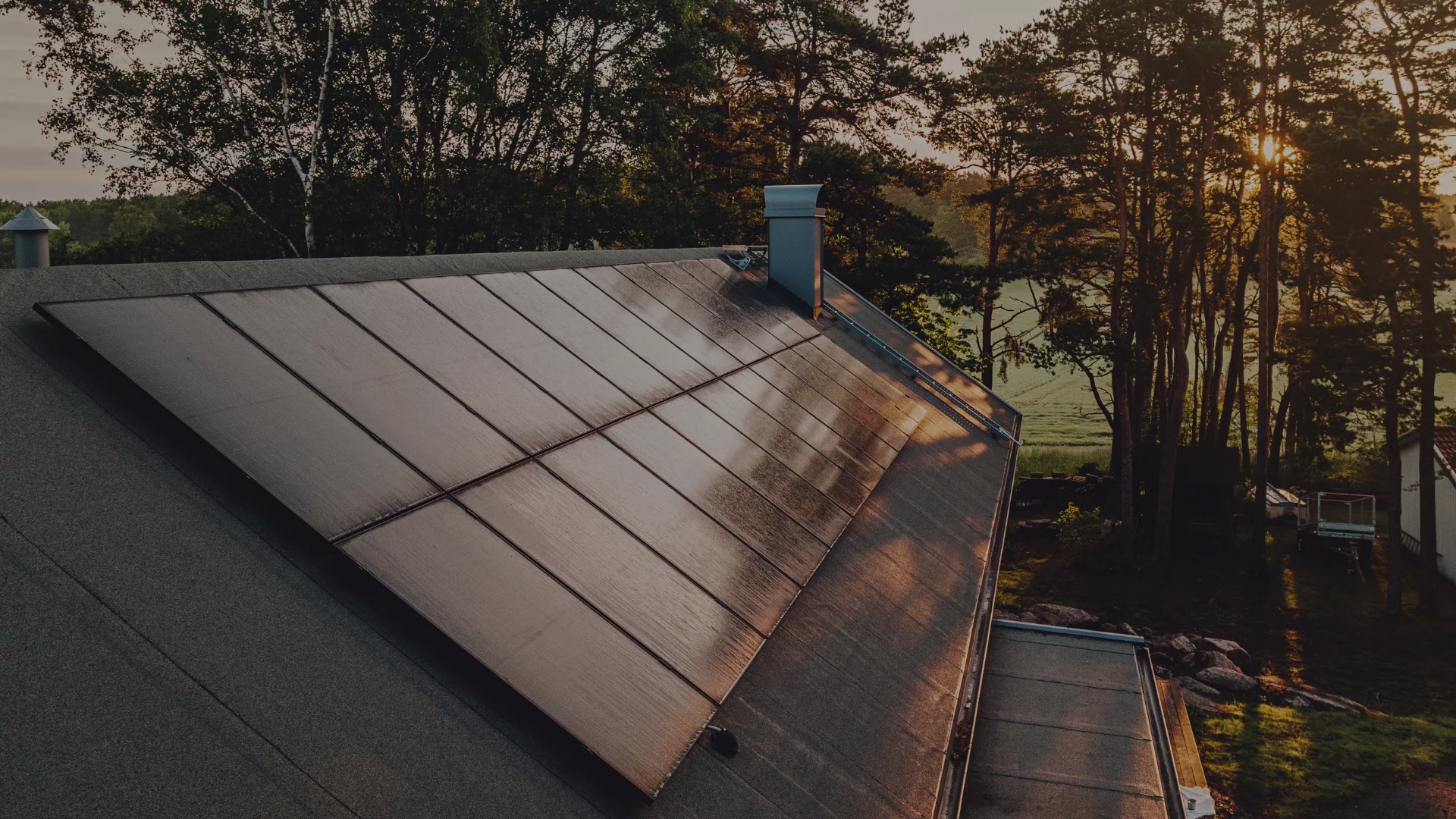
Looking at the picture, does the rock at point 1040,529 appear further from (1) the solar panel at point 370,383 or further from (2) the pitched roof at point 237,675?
(1) the solar panel at point 370,383

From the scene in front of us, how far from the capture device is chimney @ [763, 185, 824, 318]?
637 inches

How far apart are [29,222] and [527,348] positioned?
3697 millimetres

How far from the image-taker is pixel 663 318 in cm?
1136

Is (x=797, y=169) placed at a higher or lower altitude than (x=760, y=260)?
A: higher

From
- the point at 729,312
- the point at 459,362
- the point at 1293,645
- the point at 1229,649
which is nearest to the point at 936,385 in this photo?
the point at 729,312

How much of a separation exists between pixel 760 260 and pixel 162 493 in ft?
47.4

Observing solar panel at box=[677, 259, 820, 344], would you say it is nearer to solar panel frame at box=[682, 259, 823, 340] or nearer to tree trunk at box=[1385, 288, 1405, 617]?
solar panel frame at box=[682, 259, 823, 340]

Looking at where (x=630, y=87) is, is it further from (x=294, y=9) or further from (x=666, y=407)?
(x=666, y=407)

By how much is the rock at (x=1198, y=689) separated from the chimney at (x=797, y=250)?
14746 mm

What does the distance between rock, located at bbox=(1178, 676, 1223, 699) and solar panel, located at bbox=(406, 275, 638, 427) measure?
20.5 meters

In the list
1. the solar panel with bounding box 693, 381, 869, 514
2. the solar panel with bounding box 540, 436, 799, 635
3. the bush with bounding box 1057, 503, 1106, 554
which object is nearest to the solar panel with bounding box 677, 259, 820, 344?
the solar panel with bounding box 693, 381, 869, 514

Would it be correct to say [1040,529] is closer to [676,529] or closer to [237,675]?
[676,529]

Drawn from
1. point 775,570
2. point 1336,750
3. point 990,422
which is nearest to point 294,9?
point 990,422

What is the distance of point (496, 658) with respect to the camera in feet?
14.1
